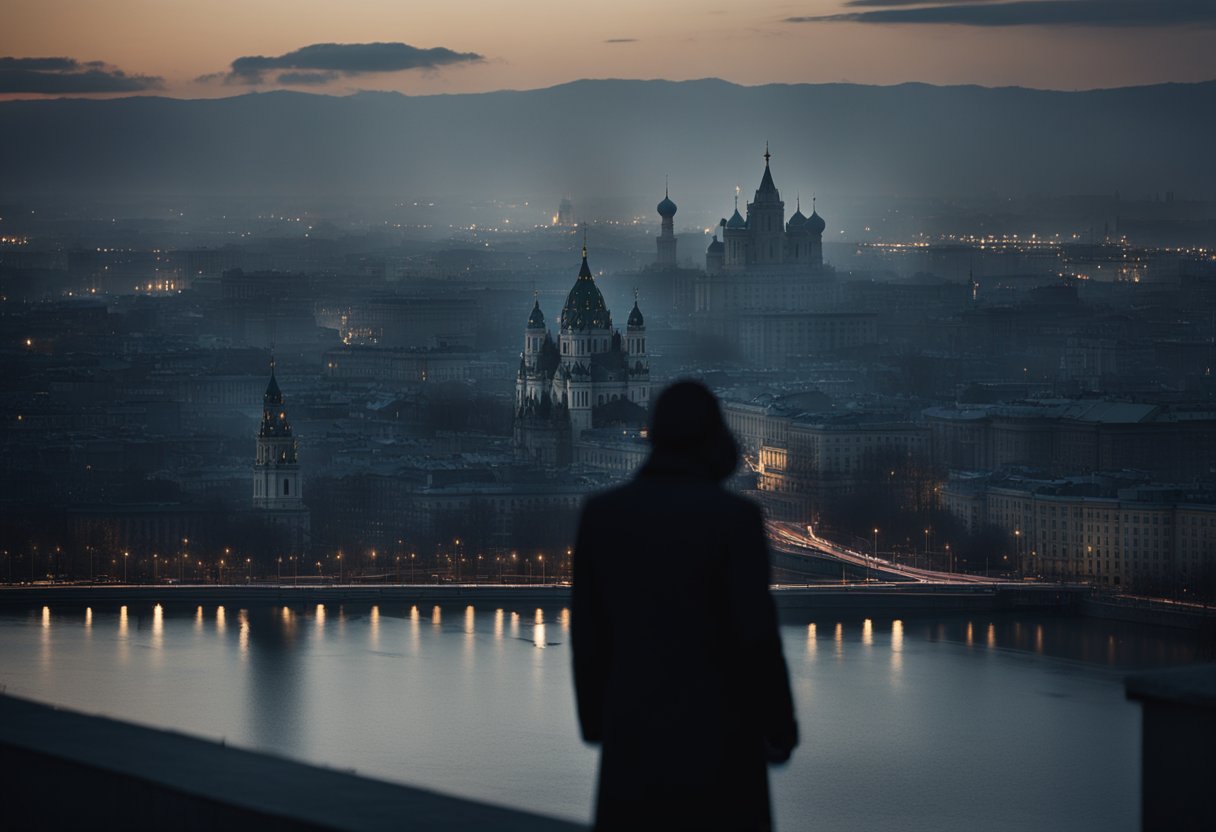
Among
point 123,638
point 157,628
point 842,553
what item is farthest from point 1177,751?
point 842,553

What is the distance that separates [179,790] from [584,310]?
29.7 meters

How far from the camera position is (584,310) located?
3250 cm

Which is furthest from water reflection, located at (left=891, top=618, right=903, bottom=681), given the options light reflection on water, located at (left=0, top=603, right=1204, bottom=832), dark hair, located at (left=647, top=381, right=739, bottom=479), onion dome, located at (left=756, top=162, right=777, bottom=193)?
onion dome, located at (left=756, top=162, right=777, bottom=193)

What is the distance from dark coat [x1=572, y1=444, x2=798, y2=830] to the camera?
2.37m

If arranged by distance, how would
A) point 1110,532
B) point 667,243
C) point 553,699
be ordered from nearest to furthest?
1. point 553,699
2. point 1110,532
3. point 667,243

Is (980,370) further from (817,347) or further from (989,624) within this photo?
(989,624)

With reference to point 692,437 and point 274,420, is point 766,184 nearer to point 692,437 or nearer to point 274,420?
point 274,420

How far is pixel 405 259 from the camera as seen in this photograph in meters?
67.9

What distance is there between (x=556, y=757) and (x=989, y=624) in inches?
308

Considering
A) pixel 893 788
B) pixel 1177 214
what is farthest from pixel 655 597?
pixel 1177 214

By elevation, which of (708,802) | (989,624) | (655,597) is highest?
(655,597)

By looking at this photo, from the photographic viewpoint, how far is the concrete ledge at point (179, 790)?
2680 millimetres

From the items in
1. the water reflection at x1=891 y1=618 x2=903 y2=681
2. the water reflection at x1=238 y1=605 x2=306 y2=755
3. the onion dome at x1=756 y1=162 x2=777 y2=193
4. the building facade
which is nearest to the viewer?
the water reflection at x1=238 y1=605 x2=306 y2=755

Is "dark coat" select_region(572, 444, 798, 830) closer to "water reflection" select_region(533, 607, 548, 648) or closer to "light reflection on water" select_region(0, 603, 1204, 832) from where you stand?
"light reflection on water" select_region(0, 603, 1204, 832)
